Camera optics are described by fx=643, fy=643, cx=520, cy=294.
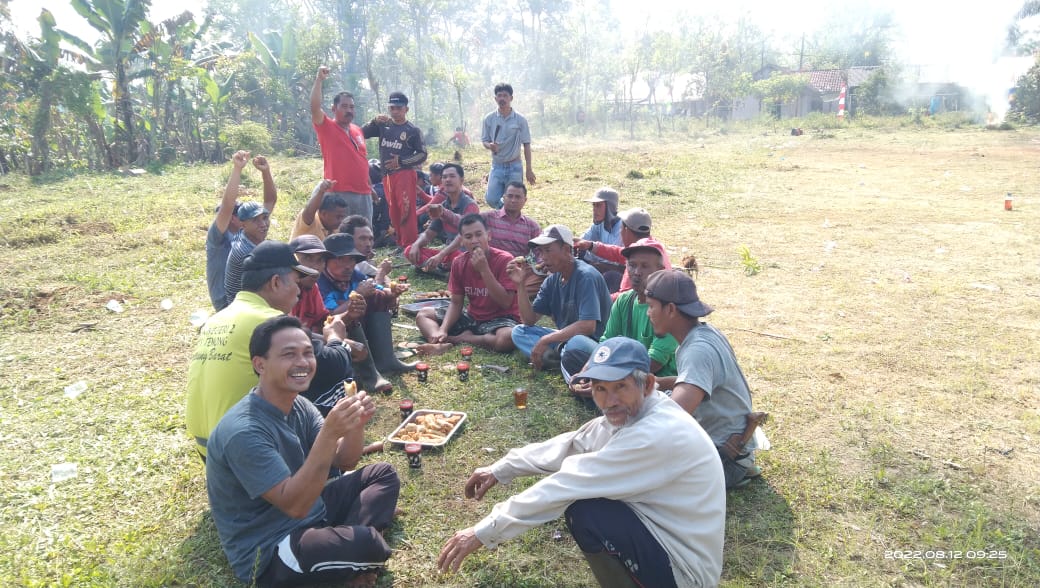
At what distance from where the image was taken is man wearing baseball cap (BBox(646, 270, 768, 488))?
359cm

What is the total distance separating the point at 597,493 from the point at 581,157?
71.5ft

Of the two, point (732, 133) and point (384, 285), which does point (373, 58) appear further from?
point (384, 285)

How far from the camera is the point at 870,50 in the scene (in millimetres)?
56656

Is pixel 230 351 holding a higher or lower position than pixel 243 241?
lower

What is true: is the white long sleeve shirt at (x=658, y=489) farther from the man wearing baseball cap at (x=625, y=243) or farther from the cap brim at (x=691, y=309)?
the man wearing baseball cap at (x=625, y=243)

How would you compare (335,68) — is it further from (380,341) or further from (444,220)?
(380,341)

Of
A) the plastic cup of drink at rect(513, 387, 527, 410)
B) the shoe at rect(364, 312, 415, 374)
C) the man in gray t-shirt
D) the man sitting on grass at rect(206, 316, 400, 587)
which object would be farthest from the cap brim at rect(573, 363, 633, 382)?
the man in gray t-shirt

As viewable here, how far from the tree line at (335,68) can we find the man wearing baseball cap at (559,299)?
59.2 ft

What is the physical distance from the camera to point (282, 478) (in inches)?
115

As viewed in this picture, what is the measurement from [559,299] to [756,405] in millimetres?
1920

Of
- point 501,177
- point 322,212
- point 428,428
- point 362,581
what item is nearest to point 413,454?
point 428,428

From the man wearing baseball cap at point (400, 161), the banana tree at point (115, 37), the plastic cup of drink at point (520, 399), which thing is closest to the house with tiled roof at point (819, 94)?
the banana tree at point (115, 37)

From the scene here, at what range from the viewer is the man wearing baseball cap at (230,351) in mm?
3555

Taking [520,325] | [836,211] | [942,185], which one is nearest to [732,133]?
[942,185]
